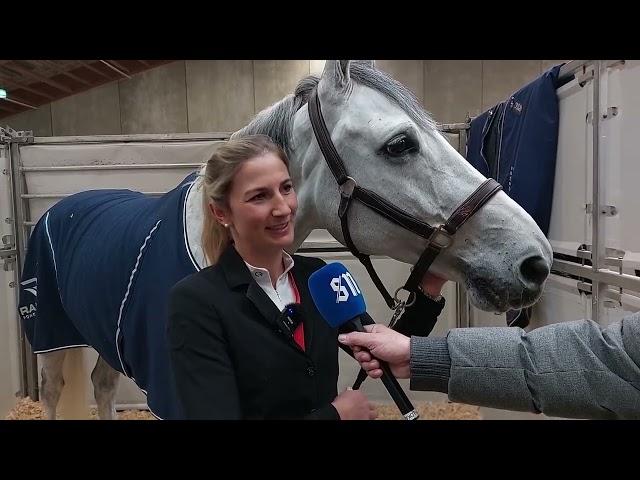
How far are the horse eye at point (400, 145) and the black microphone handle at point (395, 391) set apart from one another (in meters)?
0.35

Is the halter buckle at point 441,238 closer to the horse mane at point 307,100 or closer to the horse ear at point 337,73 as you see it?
the horse mane at point 307,100

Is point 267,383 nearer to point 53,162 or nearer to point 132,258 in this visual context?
point 132,258

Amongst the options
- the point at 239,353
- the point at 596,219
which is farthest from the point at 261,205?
the point at 596,219

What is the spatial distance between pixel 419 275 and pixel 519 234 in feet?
0.57

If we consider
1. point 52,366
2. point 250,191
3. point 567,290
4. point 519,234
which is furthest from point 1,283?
point 567,290

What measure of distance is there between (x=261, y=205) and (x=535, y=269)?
477mm

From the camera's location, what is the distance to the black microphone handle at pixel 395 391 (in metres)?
0.45

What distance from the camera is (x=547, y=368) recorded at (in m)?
0.47

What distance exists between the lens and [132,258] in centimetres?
87

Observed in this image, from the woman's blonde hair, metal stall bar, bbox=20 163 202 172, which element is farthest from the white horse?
metal stall bar, bbox=20 163 202 172

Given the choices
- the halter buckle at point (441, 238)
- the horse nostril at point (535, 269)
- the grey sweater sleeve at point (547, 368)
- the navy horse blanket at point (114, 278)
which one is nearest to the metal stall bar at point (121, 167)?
the navy horse blanket at point (114, 278)

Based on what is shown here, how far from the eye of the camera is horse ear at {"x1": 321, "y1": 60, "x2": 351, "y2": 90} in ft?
2.51

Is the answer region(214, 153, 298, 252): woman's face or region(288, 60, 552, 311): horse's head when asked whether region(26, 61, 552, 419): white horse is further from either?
region(214, 153, 298, 252): woman's face

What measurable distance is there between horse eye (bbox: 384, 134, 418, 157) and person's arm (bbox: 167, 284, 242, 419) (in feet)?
1.43
